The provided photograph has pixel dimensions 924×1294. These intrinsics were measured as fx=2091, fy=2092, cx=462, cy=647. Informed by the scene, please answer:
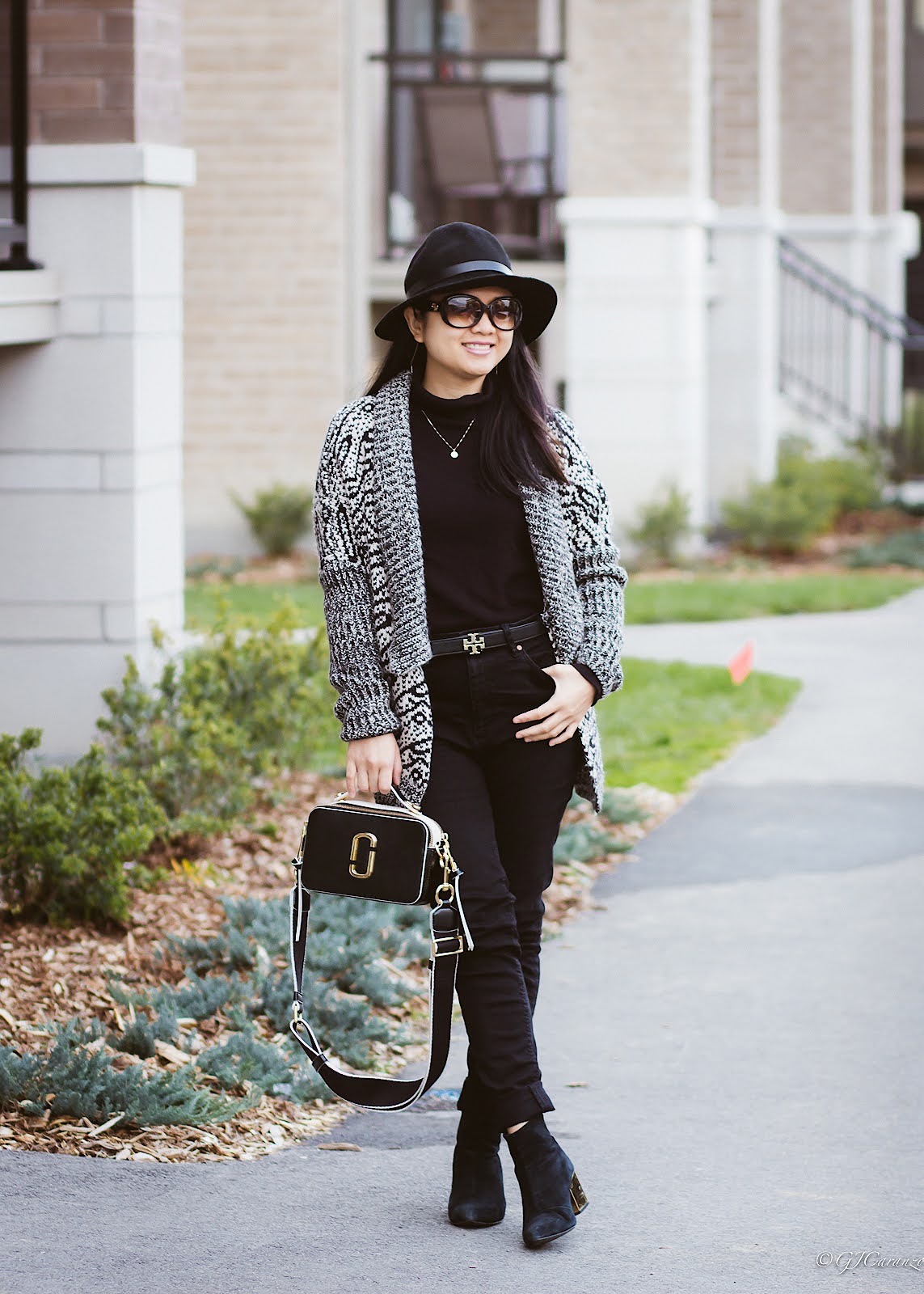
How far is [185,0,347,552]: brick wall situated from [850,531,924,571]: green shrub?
13.0 ft

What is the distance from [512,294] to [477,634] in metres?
0.67

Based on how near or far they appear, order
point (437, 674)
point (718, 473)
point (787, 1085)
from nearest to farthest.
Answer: point (437, 674) → point (787, 1085) → point (718, 473)

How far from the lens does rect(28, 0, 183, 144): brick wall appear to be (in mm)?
7254

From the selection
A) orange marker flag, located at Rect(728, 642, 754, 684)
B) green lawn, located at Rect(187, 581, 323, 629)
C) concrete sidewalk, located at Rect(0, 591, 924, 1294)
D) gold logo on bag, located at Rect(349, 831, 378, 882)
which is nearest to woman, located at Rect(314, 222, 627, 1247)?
gold logo on bag, located at Rect(349, 831, 378, 882)

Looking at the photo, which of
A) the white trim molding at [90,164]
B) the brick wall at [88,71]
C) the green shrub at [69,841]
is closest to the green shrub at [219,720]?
the green shrub at [69,841]

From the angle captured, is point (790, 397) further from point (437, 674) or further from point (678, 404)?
point (437, 674)

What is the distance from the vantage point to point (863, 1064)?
518 cm

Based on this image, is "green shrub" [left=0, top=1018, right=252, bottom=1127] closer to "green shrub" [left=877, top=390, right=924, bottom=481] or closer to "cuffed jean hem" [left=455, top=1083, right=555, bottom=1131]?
"cuffed jean hem" [left=455, top=1083, right=555, bottom=1131]

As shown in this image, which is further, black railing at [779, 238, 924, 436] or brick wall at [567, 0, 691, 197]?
black railing at [779, 238, 924, 436]

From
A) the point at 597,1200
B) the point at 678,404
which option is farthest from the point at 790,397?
the point at 597,1200

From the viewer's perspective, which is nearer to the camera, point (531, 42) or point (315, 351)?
point (315, 351)

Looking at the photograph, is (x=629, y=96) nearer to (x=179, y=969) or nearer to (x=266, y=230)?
(x=266, y=230)

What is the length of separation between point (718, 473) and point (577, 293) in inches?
103

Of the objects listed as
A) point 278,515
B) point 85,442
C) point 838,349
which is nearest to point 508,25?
point 838,349
